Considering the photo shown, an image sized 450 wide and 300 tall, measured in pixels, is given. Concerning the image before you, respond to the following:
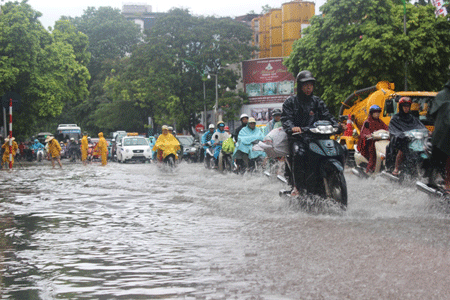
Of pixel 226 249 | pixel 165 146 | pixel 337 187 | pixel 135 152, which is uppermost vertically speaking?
pixel 337 187

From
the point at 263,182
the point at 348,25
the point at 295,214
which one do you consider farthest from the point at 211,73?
the point at 295,214

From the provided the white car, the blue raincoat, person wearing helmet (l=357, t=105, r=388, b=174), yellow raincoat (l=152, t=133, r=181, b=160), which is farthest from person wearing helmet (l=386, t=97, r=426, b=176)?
the white car

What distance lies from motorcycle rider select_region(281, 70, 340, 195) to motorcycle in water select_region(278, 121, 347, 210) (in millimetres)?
83

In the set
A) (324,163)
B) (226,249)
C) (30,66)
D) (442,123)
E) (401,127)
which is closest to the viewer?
(226,249)

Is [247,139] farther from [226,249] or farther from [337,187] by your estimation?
[226,249]

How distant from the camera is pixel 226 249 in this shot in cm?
642

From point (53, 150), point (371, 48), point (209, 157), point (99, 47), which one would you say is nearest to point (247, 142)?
point (209, 157)

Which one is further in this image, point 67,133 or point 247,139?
point 67,133

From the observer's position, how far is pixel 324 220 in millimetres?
8227

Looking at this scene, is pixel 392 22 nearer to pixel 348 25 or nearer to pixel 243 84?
pixel 348 25

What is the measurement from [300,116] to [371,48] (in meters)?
26.1

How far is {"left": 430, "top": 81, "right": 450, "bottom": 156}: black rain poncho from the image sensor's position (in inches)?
333

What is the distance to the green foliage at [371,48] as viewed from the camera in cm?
3472

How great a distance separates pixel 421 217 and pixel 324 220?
1219mm
